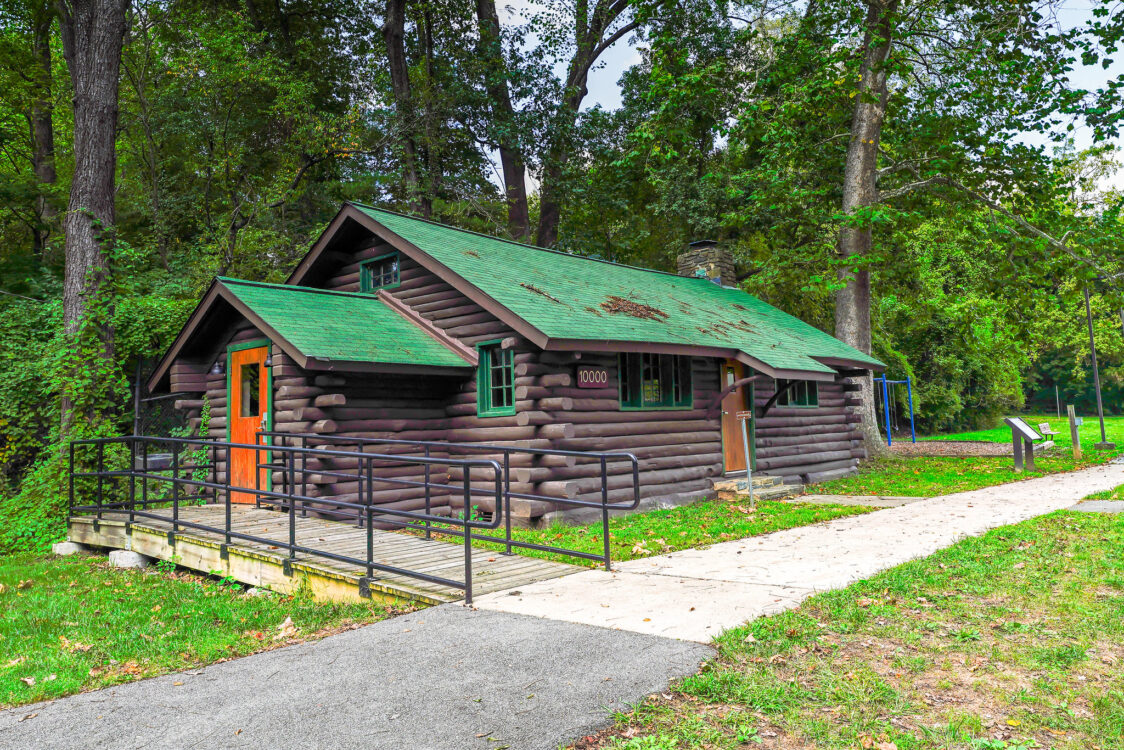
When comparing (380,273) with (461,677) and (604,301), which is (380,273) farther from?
(461,677)

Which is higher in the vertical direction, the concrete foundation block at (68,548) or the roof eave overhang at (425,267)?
the roof eave overhang at (425,267)

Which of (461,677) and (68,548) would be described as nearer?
(461,677)

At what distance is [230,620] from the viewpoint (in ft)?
23.1

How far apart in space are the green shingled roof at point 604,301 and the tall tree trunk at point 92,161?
538cm

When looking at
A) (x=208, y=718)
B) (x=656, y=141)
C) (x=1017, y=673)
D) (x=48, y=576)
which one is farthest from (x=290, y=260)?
(x=1017, y=673)

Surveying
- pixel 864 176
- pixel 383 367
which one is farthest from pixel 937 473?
pixel 383 367

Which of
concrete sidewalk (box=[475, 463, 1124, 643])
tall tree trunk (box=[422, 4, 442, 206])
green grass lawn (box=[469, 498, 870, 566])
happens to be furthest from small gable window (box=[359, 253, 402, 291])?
tall tree trunk (box=[422, 4, 442, 206])

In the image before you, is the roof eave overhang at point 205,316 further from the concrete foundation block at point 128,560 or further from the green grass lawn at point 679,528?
the green grass lawn at point 679,528

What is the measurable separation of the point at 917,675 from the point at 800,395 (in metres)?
13.4

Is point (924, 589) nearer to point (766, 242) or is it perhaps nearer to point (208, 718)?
point (208, 718)

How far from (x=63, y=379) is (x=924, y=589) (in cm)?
1473

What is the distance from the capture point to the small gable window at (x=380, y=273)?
14.7 metres

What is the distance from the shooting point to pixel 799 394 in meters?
17.3

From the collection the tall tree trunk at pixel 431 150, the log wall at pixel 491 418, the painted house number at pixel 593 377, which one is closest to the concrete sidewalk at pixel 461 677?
the log wall at pixel 491 418
